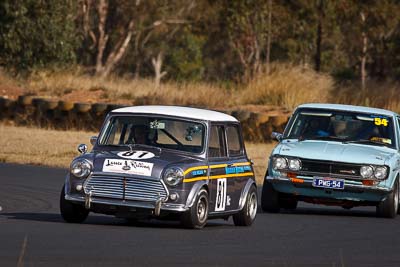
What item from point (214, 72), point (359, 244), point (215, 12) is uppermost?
point (359, 244)

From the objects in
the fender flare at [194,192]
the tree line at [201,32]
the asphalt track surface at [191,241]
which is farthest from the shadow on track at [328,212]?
the tree line at [201,32]

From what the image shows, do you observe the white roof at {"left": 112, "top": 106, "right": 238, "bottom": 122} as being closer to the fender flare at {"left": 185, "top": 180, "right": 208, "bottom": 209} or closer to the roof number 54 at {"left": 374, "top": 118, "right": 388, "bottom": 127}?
the fender flare at {"left": 185, "top": 180, "right": 208, "bottom": 209}

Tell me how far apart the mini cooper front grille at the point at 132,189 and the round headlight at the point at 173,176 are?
0.09m

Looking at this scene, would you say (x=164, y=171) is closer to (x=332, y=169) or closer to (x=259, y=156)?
(x=332, y=169)

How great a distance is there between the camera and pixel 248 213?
47.3 ft

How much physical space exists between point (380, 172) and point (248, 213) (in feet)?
9.22

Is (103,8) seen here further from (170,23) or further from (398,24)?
(398,24)

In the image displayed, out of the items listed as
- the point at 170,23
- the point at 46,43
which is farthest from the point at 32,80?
the point at 170,23

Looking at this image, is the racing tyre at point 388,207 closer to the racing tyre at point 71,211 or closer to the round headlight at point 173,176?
the round headlight at point 173,176

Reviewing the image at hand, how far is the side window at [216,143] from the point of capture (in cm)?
1403

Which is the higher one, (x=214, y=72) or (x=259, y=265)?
(x=259, y=265)

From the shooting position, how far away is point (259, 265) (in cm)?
1020

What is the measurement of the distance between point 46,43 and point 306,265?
102ft

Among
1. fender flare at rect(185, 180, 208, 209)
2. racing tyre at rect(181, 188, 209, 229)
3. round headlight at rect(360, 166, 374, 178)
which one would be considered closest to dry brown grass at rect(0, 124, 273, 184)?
round headlight at rect(360, 166, 374, 178)
